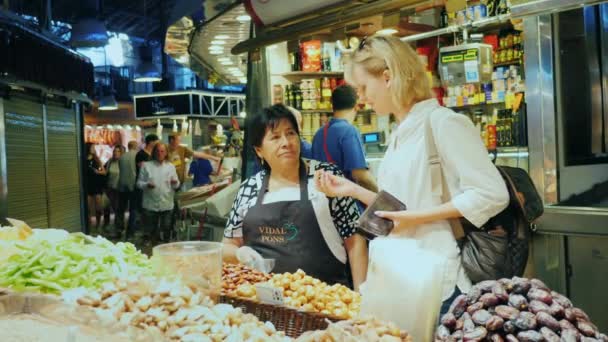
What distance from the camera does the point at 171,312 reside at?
1581 millimetres

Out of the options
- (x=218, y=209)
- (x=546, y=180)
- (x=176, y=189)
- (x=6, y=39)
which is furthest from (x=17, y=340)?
(x=176, y=189)

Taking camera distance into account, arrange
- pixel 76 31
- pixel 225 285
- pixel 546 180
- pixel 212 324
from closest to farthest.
A: pixel 212 324, pixel 225 285, pixel 546 180, pixel 76 31

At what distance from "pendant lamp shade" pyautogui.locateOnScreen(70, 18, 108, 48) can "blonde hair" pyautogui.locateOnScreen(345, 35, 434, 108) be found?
9.63 metres

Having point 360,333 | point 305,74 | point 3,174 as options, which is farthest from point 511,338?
point 3,174

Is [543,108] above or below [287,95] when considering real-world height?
below

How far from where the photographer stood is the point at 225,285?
2.13 m

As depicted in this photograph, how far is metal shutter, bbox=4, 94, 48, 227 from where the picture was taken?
8.50 metres

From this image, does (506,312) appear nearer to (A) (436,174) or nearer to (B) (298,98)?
(A) (436,174)

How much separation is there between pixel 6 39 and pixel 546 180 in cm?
702

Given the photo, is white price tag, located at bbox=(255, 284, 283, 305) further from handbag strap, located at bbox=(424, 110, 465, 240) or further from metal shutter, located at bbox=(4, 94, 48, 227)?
metal shutter, located at bbox=(4, 94, 48, 227)

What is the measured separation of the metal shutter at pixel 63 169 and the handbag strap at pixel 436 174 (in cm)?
916

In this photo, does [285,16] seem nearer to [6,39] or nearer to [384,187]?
[384,187]

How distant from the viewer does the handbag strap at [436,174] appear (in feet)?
7.40

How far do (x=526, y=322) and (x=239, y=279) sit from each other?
1219mm
